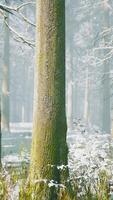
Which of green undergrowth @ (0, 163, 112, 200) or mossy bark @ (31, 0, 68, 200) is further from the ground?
mossy bark @ (31, 0, 68, 200)

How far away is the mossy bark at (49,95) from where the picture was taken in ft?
23.6

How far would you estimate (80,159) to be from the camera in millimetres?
8102

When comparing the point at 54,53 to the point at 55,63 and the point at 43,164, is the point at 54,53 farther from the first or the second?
the point at 43,164

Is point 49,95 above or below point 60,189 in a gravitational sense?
above

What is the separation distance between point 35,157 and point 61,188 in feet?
2.08

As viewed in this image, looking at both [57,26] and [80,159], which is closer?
[57,26]

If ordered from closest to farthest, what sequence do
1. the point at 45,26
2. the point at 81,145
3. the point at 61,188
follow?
the point at 61,188 → the point at 45,26 → the point at 81,145

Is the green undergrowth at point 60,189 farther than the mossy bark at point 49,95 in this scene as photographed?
No

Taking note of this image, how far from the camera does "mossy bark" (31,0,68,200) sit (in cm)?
719

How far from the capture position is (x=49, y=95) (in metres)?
7.26

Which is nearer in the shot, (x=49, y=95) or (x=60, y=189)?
(x=60, y=189)

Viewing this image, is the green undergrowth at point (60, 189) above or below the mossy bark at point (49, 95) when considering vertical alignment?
below

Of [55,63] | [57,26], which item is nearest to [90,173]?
[55,63]

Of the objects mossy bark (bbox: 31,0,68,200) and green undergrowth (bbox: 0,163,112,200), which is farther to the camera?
mossy bark (bbox: 31,0,68,200)
